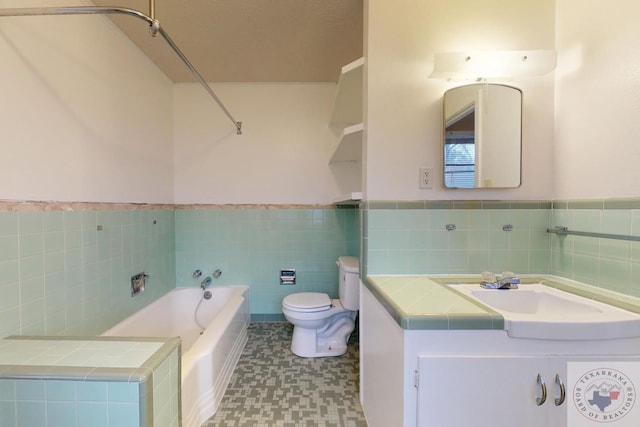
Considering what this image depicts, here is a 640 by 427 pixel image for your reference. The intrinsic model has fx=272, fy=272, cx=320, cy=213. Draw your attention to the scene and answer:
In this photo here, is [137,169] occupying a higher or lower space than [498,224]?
higher

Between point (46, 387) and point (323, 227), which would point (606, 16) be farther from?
point (46, 387)

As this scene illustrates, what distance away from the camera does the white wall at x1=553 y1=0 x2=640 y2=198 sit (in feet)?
3.55

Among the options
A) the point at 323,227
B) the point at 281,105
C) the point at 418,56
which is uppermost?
the point at 281,105

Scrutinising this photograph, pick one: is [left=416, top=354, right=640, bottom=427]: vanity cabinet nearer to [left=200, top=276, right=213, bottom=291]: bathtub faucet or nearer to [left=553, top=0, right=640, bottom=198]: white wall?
[left=553, top=0, right=640, bottom=198]: white wall

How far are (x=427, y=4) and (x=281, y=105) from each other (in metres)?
1.56

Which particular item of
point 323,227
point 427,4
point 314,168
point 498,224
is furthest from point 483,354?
point 314,168

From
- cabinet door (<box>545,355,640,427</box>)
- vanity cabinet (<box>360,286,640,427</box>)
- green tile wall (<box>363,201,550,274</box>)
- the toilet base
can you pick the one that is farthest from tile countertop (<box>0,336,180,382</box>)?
cabinet door (<box>545,355,640,427</box>)

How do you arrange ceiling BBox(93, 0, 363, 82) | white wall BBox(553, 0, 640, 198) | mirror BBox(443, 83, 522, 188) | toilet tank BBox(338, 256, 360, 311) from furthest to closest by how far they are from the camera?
1. toilet tank BBox(338, 256, 360, 311)
2. ceiling BBox(93, 0, 363, 82)
3. mirror BBox(443, 83, 522, 188)
4. white wall BBox(553, 0, 640, 198)

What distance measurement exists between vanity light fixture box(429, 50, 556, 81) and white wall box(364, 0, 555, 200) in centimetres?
7

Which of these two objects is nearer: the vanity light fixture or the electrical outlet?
the vanity light fixture

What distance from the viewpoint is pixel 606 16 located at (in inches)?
45.8

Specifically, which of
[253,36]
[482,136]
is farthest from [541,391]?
[253,36]

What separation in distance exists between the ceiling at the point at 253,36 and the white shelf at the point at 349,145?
0.69 meters

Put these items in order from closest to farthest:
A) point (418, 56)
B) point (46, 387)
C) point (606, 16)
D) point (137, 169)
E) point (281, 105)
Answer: point (46, 387)
point (606, 16)
point (418, 56)
point (137, 169)
point (281, 105)
